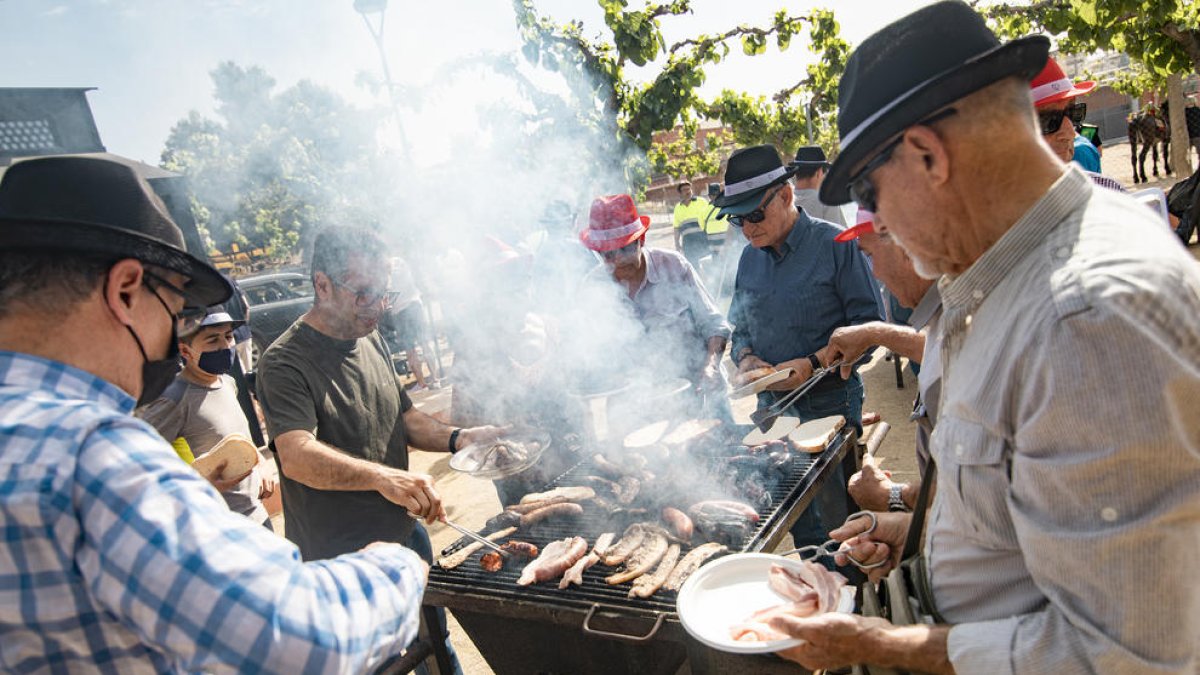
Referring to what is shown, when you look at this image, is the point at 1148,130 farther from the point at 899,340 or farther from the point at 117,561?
the point at 117,561

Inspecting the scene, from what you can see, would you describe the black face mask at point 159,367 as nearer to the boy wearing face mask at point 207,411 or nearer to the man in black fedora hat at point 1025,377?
the man in black fedora hat at point 1025,377

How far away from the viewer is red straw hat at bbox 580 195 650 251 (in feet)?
15.6

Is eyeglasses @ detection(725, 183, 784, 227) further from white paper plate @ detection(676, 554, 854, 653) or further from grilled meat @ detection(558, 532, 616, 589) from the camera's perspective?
white paper plate @ detection(676, 554, 854, 653)

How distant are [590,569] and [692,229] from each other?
33.1 ft

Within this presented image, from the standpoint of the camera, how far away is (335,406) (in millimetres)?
3314

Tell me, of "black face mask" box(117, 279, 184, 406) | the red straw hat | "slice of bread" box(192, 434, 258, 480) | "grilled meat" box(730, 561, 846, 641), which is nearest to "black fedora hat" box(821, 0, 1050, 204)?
"grilled meat" box(730, 561, 846, 641)

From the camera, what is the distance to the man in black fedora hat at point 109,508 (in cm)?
121

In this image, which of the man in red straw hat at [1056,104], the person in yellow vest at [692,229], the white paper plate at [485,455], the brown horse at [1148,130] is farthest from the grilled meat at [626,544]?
the brown horse at [1148,130]

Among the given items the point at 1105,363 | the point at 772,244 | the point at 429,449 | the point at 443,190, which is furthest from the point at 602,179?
the point at 1105,363

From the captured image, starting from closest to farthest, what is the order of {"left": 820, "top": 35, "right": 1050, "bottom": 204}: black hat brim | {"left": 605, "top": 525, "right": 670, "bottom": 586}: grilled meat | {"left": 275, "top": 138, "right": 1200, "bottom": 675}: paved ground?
1. {"left": 820, "top": 35, "right": 1050, "bottom": 204}: black hat brim
2. {"left": 605, "top": 525, "right": 670, "bottom": 586}: grilled meat
3. {"left": 275, "top": 138, "right": 1200, "bottom": 675}: paved ground

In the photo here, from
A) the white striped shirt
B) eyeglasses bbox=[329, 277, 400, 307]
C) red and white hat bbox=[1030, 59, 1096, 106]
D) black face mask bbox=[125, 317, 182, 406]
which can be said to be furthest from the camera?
eyeglasses bbox=[329, 277, 400, 307]

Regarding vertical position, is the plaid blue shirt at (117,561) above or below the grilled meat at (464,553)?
→ above

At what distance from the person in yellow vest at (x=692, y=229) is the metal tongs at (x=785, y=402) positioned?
26.7 ft

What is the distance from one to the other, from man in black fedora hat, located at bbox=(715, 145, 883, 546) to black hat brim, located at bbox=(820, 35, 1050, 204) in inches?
103
